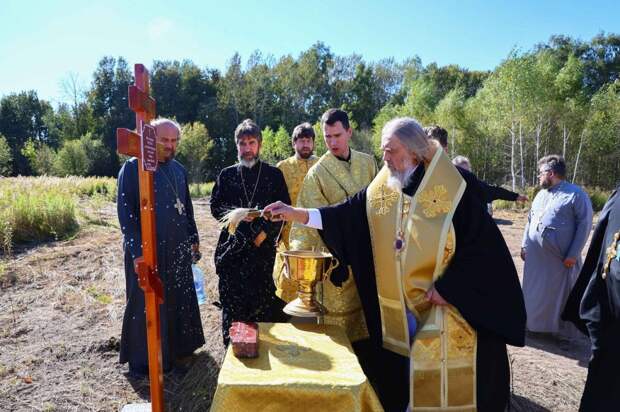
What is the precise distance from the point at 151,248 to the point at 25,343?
3.08 meters

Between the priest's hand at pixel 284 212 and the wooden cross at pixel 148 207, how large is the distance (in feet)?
2.30

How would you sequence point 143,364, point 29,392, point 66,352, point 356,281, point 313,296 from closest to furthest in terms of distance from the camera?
point 313,296 → point 356,281 → point 29,392 → point 143,364 → point 66,352

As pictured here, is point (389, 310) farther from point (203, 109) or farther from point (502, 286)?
point (203, 109)

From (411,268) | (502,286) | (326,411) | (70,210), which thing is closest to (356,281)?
(411,268)

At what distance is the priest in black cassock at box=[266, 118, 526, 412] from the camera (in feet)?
8.66

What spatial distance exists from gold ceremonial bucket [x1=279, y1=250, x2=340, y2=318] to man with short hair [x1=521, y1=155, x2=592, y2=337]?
130 inches

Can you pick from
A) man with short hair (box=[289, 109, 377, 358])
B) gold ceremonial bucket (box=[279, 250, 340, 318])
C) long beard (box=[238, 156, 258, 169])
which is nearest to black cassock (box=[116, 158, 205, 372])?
long beard (box=[238, 156, 258, 169])

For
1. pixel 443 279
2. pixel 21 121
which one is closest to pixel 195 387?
pixel 443 279

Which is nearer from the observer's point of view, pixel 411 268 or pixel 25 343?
pixel 411 268

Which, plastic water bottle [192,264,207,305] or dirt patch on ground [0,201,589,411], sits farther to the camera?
plastic water bottle [192,264,207,305]

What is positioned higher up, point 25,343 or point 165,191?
point 165,191

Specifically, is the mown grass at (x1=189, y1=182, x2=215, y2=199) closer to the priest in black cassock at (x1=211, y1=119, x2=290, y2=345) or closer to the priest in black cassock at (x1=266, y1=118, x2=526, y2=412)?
the priest in black cassock at (x1=211, y1=119, x2=290, y2=345)

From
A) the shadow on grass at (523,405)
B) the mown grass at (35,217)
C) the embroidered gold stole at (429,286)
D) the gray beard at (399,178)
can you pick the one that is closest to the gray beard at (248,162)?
the gray beard at (399,178)

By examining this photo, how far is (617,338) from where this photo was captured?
266cm
